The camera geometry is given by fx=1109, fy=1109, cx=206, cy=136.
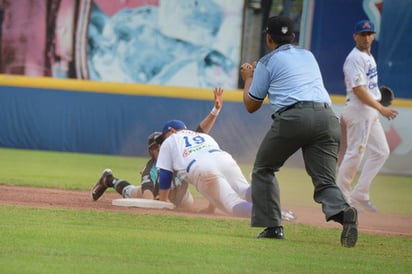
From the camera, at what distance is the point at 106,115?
21375 mm

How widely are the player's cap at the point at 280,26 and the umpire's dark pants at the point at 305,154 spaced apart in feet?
2.11

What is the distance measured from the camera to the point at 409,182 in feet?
63.8

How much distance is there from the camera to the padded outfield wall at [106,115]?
2108cm

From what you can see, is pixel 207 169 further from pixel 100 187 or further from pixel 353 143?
pixel 353 143

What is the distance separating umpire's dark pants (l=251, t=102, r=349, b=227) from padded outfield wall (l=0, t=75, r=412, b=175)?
11.3 m

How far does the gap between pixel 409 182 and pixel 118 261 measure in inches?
485

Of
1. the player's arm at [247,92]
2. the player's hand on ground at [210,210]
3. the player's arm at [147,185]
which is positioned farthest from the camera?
the player's arm at [147,185]

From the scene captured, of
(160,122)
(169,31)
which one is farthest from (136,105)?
(169,31)

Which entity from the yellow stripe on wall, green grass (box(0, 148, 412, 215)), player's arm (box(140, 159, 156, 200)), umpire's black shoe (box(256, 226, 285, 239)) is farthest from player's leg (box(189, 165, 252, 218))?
the yellow stripe on wall

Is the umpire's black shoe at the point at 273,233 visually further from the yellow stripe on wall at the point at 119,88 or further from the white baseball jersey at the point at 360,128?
the yellow stripe on wall at the point at 119,88

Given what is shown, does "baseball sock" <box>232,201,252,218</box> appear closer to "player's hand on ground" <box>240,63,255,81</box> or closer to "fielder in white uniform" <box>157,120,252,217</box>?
"fielder in white uniform" <box>157,120,252,217</box>

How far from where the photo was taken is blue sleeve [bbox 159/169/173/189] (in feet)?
39.4

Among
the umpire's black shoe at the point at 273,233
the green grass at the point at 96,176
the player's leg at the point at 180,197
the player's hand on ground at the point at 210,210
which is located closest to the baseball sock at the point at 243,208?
the player's hand on ground at the point at 210,210

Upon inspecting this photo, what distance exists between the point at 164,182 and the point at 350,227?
321 cm
